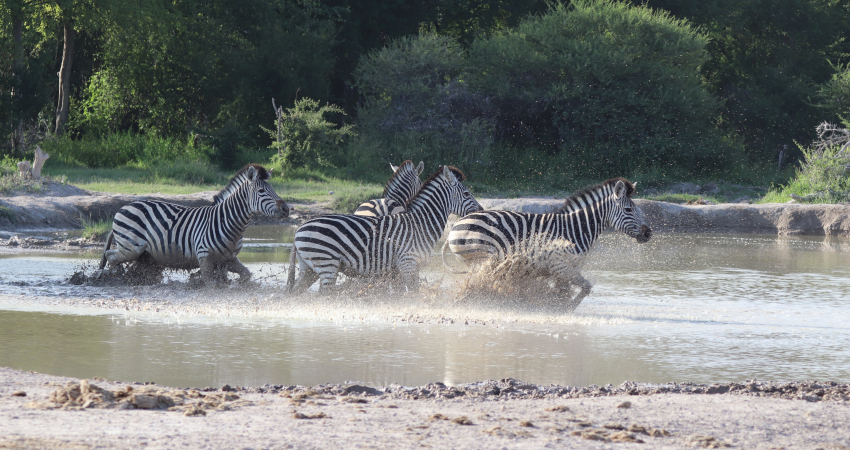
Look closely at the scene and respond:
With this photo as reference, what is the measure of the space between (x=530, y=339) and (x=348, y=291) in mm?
2245

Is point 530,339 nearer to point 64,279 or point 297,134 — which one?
point 64,279

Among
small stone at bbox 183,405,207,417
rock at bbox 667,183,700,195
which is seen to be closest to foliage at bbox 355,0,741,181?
rock at bbox 667,183,700,195

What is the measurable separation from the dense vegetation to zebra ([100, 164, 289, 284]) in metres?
10.9

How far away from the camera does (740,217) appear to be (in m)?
18.1

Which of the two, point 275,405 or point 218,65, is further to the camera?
point 218,65

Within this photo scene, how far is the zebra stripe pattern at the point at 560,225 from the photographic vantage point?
8906mm

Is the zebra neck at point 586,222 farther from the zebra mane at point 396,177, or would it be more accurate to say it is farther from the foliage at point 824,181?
the foliage at point 824,181

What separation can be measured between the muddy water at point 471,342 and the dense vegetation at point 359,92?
43.6 feet

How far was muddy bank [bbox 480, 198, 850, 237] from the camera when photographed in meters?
17.7

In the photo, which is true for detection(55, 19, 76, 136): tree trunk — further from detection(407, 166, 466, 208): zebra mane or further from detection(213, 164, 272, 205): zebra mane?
detection(407, 166, 466, 208): zebra mane

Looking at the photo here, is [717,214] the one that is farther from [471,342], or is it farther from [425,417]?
[425,417]

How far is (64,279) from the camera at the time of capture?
382 inches

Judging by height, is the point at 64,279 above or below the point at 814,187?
below

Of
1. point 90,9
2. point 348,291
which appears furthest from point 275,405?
point 90,9
